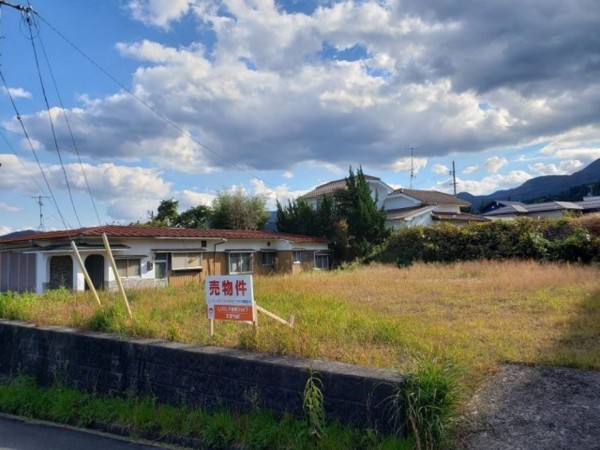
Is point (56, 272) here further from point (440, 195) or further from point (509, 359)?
point (440, 195)

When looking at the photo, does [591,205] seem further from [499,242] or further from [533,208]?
[499,242]

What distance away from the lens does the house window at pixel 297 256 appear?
27.0 meters

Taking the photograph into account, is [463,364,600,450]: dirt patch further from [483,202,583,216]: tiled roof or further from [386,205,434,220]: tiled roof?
[483,202,583,216]: tiled roof

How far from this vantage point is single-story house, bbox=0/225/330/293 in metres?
17.7

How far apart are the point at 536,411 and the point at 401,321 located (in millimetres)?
2730

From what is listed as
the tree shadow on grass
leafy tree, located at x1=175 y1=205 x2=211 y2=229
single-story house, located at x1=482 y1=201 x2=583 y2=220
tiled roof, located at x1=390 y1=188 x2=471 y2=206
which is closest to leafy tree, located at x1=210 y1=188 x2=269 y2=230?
leafy tree, located at x1=175 y1=205 x2=211 y2=229

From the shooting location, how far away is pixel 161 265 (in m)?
20.6

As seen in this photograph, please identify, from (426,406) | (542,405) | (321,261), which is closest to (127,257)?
(321,261)

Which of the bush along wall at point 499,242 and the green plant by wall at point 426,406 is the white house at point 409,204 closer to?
the bush along wall at point 499,242

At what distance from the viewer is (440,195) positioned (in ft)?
127

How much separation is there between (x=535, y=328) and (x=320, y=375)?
339 centimetres

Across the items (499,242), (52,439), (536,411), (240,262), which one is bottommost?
(52,439)

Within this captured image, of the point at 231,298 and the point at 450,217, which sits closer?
the point at 231,298

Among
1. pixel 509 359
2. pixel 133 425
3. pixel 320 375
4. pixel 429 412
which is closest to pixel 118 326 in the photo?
pixel 133 425
